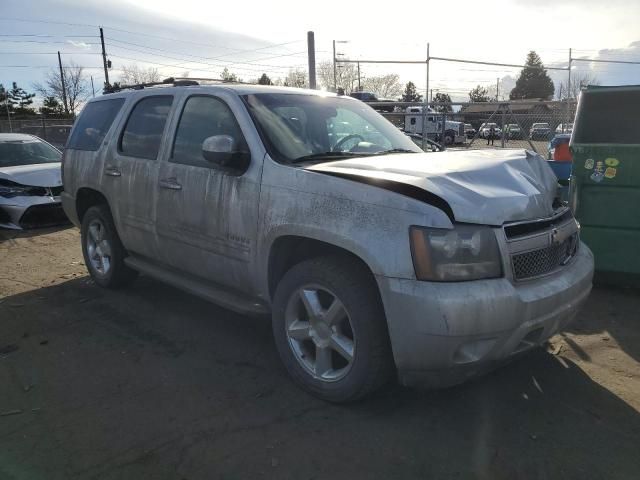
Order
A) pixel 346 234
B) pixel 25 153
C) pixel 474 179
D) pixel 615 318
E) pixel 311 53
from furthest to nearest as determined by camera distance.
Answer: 1. pixel 311 53
2. pixel 25 153
3. pixel 615 318
4. pixel 474 179
5. pixel 346 234

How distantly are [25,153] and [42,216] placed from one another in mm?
2007

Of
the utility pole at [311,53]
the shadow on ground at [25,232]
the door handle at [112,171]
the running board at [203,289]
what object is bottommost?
the shadow on ground at [25,232]

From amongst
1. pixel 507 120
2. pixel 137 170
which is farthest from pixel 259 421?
pixel 507 120

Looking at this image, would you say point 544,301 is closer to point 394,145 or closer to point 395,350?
point 395,350

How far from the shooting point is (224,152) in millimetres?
3449

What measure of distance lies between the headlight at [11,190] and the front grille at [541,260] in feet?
27.5

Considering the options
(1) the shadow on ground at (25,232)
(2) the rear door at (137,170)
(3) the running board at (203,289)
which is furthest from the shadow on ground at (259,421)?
(1) the shadow on ground at (25,232)

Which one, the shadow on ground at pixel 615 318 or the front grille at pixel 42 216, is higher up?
the front grille at pixel 42 216

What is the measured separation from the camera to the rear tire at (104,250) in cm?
518

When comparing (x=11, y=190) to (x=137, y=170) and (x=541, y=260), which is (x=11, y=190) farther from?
(x=541, y=260)

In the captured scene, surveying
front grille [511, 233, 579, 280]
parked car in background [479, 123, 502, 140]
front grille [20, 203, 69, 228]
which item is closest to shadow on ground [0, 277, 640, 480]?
front grille [511, 233, 579, 280]

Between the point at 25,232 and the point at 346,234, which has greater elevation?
the point at 346,234

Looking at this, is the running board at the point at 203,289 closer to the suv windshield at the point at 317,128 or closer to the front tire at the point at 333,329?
the front tire at the point at 333,329

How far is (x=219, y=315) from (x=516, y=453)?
112 inches
